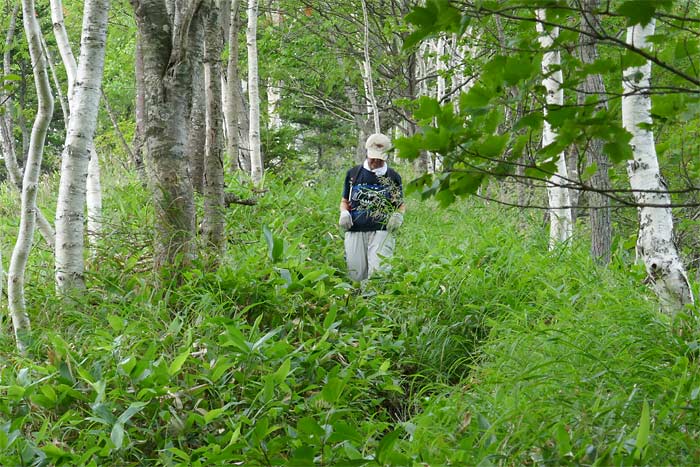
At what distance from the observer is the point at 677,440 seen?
271 centimetres

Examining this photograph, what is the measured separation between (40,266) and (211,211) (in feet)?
4.88

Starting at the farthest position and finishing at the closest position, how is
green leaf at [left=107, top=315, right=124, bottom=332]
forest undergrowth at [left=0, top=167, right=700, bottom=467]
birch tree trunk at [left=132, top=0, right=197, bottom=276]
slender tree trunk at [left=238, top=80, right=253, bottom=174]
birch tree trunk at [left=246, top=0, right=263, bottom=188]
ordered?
slender tree trunk at [left=238, top=80, right=253, bottom=174]
birch tree trunk at [left=246, top=0, right=263, bottom=188]
birch tree trunk at [left=132, top=0, right=197, bottom=276]
green leaf at [left=107, top=315, right=124, bottom=332]
forest undergrowth at [left=0, top=167, right=700, bottom=467]

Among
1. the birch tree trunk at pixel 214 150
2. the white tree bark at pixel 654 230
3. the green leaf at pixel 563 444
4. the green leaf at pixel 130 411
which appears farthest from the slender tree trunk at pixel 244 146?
the green leaf at pixel 563 444

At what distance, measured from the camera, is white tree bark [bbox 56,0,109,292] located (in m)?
4.90

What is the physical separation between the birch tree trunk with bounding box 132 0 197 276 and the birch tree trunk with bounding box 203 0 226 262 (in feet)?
1.73

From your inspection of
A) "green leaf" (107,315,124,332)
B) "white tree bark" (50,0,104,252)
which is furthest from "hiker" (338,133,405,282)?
"green leaf" (107,315,124,332)

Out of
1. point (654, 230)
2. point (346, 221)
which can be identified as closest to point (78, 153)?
point (346, 221)

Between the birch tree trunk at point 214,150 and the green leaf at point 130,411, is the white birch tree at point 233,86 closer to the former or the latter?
the birch tree trunk at point 214,150

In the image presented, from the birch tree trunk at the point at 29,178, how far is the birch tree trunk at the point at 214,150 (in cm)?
167

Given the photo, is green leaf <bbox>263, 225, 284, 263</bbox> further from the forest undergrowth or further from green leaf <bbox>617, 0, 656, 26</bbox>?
green leaf <bbox>617, 0, 656, 26</bbox>

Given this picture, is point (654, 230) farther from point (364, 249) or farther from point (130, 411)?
point (130, 411)

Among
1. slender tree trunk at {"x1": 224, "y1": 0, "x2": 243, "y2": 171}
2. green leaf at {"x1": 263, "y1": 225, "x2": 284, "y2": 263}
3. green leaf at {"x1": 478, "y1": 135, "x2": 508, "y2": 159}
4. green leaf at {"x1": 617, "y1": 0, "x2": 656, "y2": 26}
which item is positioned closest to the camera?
green leaf at {"x1": 617, "y1": 0, "x2": 656, "y2": 26}

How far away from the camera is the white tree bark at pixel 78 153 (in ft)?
16.1

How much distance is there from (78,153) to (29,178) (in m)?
0.80
